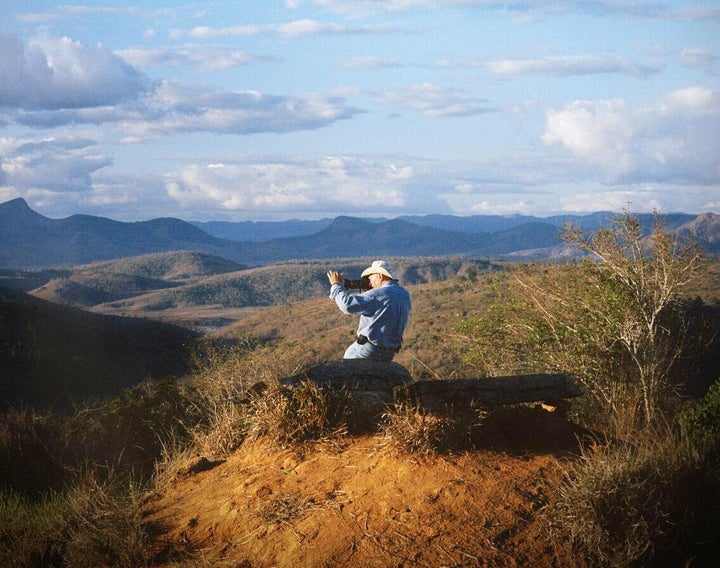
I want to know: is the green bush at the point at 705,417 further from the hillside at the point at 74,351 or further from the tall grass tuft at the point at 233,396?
the hillside at the point at 74,351

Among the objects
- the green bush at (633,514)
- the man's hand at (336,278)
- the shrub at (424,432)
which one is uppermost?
the man's hand at (336,278)

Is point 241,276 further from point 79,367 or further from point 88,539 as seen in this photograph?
point 88,539

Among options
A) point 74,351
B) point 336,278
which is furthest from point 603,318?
point 74,351

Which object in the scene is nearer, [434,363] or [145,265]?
[434,363]

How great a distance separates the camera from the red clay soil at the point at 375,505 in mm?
4602

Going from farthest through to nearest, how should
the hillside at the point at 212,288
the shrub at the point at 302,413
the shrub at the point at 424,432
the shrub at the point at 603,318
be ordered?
the hillside at the point at 212,288
the shrub at the point at 603,318
the shrub at the point at 302,413
the shrub at the point at 424,432

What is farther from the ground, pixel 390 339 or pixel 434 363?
pixel 390 339

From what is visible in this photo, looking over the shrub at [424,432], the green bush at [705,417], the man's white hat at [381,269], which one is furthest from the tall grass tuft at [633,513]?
the man's white hat at [381,269]

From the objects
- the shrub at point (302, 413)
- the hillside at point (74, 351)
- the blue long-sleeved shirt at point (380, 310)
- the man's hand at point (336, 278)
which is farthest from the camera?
the hillside at point (74, 351)

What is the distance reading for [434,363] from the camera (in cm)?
2648

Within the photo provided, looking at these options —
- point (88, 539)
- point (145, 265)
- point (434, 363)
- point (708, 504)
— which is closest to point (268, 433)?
point (88, 539)

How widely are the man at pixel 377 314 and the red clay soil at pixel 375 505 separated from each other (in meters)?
1.58

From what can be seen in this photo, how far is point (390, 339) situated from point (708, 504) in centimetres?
339

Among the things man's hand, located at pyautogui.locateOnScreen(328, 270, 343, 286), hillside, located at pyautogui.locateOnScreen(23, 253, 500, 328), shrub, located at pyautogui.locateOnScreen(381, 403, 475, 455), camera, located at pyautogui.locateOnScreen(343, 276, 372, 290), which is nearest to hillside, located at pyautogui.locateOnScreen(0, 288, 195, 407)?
hillside, located at pyautogui.locateOnScreen(23, 253, 500, 328)
